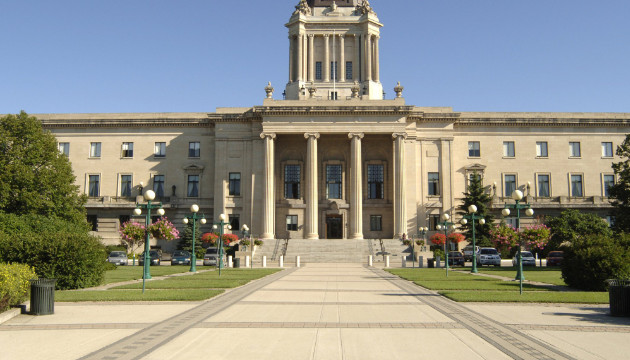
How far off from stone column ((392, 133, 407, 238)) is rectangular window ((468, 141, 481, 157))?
10573mm

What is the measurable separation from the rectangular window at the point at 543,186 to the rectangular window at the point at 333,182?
2338 cm

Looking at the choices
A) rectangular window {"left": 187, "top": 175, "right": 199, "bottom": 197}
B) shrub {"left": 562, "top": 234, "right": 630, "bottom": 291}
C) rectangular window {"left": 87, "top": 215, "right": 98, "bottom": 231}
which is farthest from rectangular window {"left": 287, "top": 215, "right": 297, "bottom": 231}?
shrub {"left": 562, "top": 234, "right": 630, "bottom": 291}

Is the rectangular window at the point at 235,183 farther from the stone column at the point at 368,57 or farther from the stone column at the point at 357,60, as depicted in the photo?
the stone column at the point at 368,57

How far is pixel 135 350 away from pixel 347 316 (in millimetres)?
6446

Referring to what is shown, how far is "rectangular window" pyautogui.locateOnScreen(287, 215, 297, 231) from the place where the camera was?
68.4 metres

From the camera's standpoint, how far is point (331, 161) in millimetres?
69562

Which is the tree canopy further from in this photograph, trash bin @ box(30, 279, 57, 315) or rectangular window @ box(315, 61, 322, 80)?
rectangular window @ box(315, 61, 322, 80)

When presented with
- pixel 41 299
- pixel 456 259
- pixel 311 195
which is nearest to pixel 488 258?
pixel 456 259

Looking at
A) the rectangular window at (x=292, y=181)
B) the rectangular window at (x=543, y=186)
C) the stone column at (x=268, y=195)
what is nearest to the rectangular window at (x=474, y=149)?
the rectangular window at (x=543, y=186)

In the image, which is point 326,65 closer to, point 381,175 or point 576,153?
point 381,175

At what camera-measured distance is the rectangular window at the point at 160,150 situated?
7144 cm

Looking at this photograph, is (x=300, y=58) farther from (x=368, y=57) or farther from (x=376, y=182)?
(x=376, y=182)

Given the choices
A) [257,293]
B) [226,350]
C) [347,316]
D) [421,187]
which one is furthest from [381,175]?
[226,350]

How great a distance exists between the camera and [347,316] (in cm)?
1592
